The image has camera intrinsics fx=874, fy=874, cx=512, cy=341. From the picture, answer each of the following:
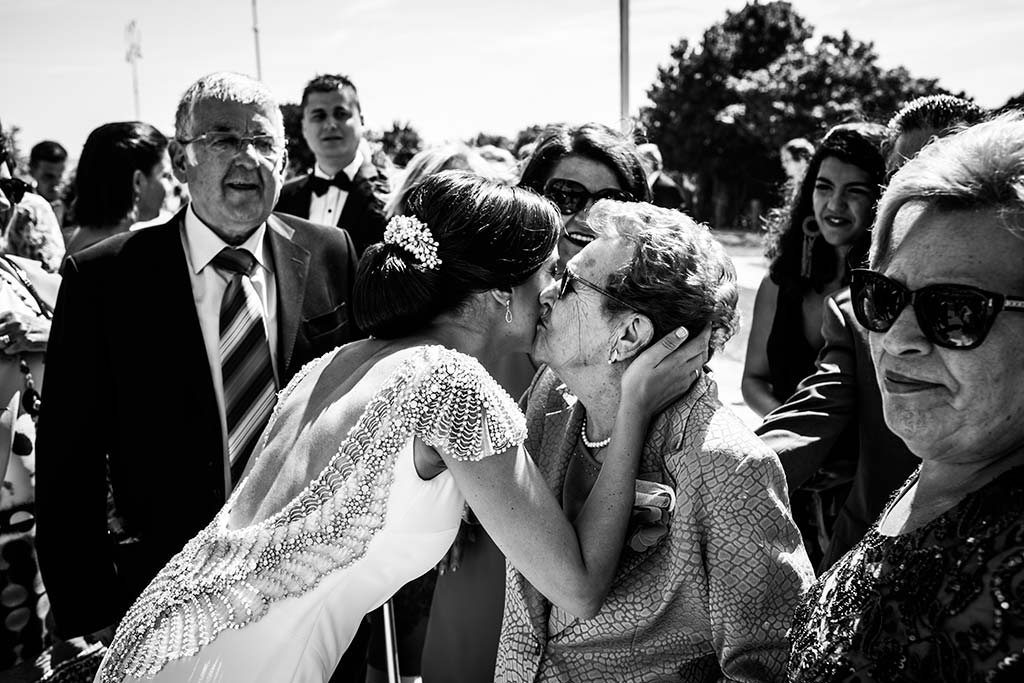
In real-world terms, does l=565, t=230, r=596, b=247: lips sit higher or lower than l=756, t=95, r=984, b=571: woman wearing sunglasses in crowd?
higher

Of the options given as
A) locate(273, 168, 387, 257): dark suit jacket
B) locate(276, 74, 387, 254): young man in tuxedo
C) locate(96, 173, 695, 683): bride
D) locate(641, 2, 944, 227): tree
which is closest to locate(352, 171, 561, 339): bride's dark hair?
locate(96, 173, 695, 683): bride

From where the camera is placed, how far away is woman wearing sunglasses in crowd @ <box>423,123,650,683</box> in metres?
2.62

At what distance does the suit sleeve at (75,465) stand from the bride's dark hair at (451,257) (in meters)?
1.07

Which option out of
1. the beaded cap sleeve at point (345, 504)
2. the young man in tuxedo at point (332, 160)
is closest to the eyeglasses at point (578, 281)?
the beaded cap sleeve at point (345, 504)

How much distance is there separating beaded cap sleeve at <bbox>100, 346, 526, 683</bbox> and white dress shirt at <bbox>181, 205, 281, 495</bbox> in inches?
31.0

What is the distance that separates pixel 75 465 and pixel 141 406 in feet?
0.88

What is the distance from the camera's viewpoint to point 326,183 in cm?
636

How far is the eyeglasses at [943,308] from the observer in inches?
51.9

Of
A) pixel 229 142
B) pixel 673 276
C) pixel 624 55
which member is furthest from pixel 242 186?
pixel 624 55

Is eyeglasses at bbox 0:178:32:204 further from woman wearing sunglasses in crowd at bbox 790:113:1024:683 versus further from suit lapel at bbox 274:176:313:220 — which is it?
woman wearing sunglasses in crowd at bbox 790:113:1024:683

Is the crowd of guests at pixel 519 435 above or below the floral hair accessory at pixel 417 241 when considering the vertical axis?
below

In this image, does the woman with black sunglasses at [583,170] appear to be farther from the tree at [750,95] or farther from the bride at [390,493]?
the tree at [750,95]

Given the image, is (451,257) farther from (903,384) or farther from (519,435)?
(903,384)

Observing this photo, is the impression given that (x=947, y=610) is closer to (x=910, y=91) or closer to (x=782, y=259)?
(x=782, y=259)
